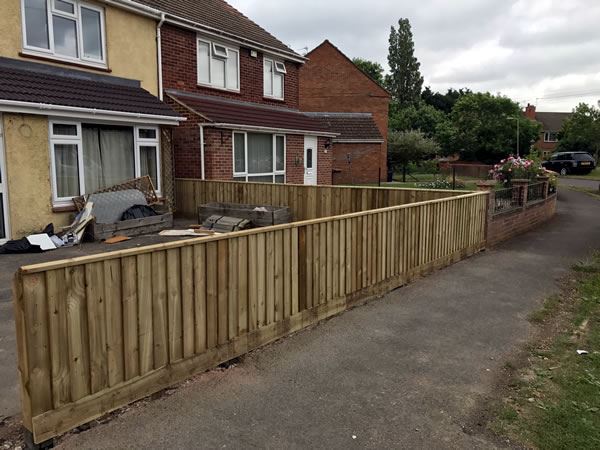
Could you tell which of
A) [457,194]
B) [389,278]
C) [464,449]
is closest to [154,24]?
[457,194]

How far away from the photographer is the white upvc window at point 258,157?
14.8 m

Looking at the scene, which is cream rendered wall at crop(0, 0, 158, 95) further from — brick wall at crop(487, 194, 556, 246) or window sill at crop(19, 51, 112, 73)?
brick wall at crop(487, 194, 556, 246)

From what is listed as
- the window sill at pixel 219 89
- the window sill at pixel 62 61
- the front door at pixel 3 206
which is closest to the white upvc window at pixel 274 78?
the window sill at pixel 219 89

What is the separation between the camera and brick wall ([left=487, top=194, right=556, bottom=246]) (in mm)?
10270

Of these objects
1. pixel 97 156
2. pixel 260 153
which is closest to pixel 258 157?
pixel 260 153

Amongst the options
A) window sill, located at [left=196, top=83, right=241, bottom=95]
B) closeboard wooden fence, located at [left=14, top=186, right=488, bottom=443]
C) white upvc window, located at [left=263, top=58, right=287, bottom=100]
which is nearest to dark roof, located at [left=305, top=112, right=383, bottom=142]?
white upvc window, located at [left=263, top=58, right=287, bottom=100]

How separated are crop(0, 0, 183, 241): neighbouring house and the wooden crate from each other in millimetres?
1924

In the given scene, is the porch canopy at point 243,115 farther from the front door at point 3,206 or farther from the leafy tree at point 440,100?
the leafy tree at point 440,100

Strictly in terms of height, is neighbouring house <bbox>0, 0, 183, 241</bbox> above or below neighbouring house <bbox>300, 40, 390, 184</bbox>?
below

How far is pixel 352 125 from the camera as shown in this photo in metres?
29.0

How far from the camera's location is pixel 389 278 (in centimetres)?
664

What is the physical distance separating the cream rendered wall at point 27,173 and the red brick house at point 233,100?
4.45m

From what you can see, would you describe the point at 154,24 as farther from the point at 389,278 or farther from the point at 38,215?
the point at 389,278

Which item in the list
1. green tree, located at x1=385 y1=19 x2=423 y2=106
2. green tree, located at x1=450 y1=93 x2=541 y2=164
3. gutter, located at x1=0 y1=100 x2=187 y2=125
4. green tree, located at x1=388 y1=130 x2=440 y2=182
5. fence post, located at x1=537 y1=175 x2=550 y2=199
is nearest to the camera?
gutter, located at x1=0 y1=100 x2=187 y2=125
